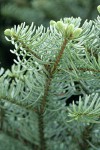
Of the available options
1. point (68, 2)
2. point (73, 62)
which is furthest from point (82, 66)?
point (68, 2)

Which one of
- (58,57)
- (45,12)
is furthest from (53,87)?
(45,12)

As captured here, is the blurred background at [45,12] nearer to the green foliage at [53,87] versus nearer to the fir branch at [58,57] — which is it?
the green foliage at [53,87]

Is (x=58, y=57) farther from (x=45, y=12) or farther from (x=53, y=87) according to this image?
(x=45, y=12)

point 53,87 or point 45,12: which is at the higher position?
point 45,12

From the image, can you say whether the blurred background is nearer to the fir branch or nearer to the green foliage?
the green foliage

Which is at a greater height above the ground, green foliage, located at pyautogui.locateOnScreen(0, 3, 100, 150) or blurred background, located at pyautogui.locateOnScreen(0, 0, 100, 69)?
blurred background, located at pyautogui.locateOnScreen(0, 0, 100, 69)

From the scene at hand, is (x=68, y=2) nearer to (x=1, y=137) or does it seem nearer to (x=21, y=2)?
(x=21, y=2)

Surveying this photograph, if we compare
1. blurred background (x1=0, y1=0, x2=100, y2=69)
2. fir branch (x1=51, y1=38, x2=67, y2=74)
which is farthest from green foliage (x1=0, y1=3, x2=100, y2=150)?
blurred background (x1=0, y1=0, x2=100, y2=69)

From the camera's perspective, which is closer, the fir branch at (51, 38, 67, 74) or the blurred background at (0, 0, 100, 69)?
the fir branch at (51, 38, 67, 74)
